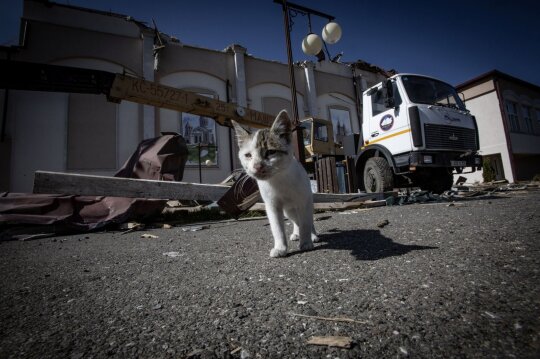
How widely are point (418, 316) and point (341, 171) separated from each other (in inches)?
276

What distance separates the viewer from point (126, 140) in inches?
464

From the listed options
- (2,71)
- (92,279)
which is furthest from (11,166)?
(92,279)

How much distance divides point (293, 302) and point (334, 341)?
38 cm

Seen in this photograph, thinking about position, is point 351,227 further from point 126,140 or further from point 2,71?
point 126,140

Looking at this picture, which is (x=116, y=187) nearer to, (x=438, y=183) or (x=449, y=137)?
(x=449, y=137)

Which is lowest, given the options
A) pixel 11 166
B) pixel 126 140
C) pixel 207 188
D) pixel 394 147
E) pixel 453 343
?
pixel 453 343

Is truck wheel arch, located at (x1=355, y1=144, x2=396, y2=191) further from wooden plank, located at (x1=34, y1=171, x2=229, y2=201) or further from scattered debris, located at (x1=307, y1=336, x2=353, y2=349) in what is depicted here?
scattered debris, located at (x1=307, y1=336, x2=353, y2=349)

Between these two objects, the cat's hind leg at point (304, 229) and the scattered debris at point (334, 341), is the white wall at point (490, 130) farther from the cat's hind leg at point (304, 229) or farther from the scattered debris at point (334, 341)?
the scattered debris at point (334, 341)

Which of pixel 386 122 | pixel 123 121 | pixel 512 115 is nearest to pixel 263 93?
pixel 123 121

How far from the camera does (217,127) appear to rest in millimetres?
13812

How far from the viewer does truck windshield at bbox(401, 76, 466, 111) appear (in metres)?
6.34

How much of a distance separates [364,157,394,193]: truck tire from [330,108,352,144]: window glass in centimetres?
1078

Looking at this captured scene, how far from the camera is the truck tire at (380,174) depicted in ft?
21.1

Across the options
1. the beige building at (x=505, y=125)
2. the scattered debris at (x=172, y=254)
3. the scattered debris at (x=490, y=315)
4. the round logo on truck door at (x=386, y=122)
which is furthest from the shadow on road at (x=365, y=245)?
the beige building at (x=505, y=125)
